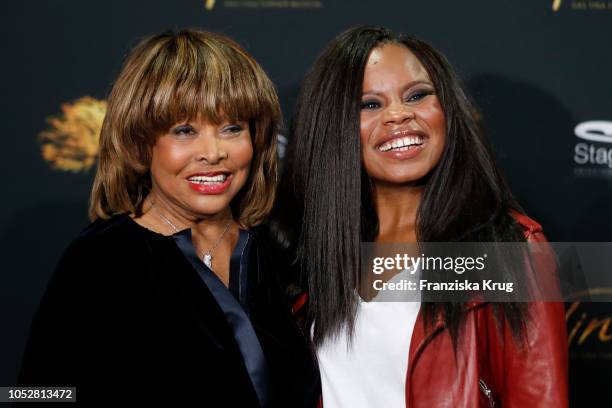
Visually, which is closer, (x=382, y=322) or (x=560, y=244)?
(x=382, y=322)

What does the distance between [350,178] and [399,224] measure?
0.19 m

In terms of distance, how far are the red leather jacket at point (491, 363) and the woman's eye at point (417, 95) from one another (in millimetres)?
389

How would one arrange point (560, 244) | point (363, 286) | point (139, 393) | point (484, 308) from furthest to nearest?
point (560, 244) < point (363, 286) < point (484, 308) < point (139, 393)

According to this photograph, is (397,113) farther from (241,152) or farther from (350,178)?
(241,152)

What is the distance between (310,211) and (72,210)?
1008 mm


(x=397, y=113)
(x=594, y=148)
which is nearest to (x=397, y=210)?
(x=397, y=113)

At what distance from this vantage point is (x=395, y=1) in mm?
2471

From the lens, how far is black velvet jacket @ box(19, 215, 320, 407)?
4.85 feet

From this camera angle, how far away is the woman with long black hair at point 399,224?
5.24ft

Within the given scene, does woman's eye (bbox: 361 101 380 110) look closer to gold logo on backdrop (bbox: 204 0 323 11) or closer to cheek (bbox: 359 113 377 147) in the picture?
cheek (bbox: 359 113 377 147)

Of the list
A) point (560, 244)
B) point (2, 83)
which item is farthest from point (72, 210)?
point (560, 244)

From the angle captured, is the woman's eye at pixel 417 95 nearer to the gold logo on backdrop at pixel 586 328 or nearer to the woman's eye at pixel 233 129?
the woman's eye at pixel 233 129

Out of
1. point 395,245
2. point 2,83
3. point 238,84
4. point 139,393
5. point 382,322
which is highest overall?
point 2,83

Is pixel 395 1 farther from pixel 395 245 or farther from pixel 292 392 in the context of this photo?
pixel 292 392
